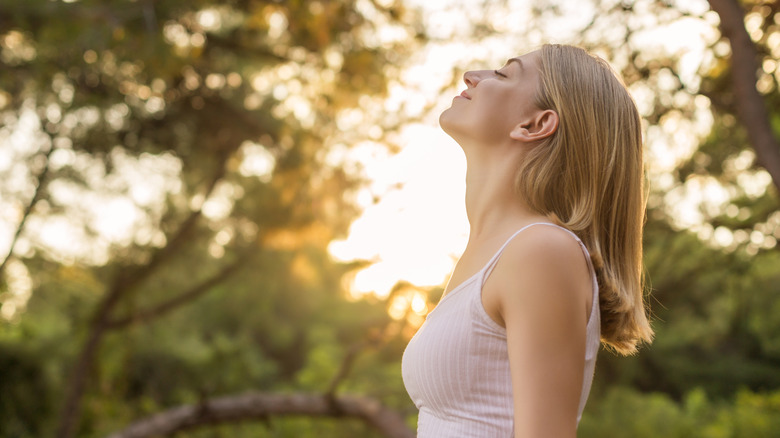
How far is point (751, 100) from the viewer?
2502 millimetres

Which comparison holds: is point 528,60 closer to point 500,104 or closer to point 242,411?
point 500,104

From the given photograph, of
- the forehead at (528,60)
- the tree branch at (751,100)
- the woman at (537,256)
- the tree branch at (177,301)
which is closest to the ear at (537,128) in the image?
the woman at (537,256)

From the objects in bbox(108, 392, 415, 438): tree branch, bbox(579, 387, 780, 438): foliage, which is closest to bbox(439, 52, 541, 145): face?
bbox(108, 392, 415, 438): tree branch

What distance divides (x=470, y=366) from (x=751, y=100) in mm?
1872

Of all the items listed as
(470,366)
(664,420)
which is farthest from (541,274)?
(664,420)

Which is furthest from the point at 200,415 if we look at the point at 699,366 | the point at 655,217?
the point at 699,366

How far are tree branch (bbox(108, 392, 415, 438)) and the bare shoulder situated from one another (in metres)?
6.22

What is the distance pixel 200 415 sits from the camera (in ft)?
24.3

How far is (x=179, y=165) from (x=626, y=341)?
7.53 meters

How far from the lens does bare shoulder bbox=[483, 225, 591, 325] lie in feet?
3.57

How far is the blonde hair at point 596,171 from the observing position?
129 centimetres

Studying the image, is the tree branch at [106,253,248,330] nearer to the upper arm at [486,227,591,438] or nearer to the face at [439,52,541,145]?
the face at [439,52,541,145]

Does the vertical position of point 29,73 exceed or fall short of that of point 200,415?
it exceeds it

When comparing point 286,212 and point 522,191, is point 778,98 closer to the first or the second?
point 522,191
